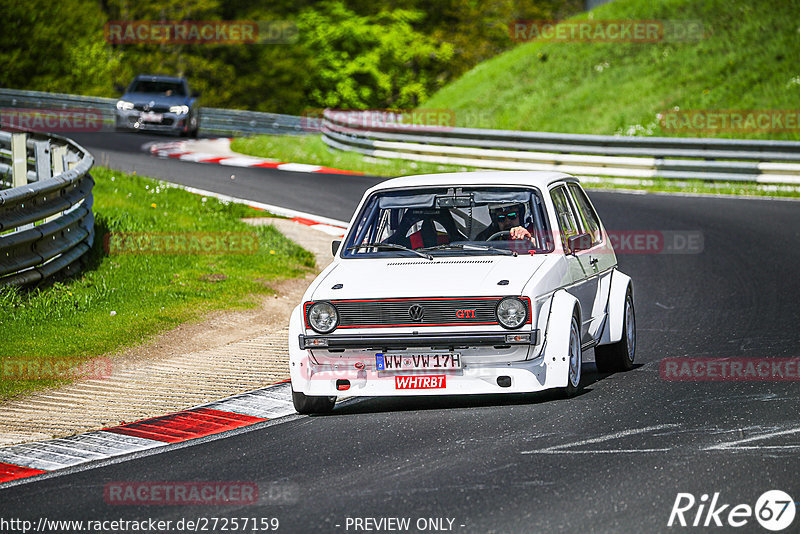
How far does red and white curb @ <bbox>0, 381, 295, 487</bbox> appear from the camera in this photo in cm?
726

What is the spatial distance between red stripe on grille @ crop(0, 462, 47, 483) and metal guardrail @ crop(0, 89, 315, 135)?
34281mm

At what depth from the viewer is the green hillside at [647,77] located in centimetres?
3161

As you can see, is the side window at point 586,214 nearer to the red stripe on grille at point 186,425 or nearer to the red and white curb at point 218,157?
the red stripe on grille at point 186,425

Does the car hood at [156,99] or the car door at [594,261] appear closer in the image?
the car door at [594,261]

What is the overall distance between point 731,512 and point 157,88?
30533 mm

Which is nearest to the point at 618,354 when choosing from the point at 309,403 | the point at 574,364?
the point at 574,364

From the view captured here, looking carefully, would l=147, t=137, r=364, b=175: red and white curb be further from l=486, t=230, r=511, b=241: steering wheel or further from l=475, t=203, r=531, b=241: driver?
l=486, t=230, r=511, b=241: steering wheel

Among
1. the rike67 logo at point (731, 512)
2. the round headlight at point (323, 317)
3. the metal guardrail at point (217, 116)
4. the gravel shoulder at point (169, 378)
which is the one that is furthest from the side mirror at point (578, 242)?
the metal guardrail at point (217, 116)

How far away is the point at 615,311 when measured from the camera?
31.2 feet

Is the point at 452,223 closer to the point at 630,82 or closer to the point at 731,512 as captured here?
the point at 731,512

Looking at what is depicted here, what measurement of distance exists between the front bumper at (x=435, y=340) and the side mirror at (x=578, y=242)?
1282mm

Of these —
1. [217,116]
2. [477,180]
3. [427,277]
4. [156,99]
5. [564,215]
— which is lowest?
[217,116]

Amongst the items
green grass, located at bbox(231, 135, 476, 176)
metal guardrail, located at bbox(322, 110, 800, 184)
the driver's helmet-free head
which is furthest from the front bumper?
green grass, located at bbox(231, 135, 476, 176)

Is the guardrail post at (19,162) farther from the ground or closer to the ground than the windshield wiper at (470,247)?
closer to the ground
